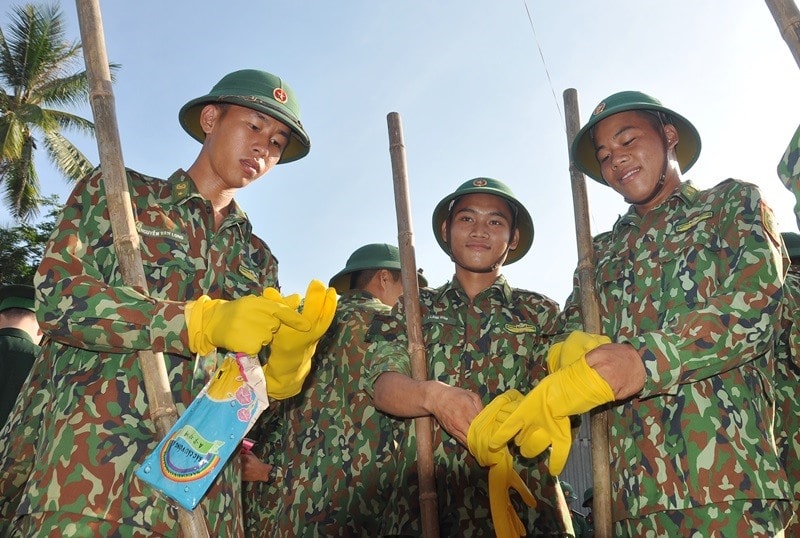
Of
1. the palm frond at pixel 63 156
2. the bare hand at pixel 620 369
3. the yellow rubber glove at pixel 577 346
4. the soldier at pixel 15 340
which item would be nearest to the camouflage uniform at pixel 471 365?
the yellow rubber glove at pixel 577 346

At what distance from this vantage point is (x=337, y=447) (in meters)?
4.85

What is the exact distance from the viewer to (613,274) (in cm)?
336

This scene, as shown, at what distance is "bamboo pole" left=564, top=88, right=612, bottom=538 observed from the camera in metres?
3.03

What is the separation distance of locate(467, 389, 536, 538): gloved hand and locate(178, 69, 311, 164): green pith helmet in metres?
1.61

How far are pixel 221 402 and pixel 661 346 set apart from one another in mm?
1690

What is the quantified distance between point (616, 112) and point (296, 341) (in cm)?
206

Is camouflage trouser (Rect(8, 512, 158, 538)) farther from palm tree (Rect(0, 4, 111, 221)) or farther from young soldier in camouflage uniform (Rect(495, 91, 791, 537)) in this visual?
palm tree (Rect(0, 4, 111, 221))

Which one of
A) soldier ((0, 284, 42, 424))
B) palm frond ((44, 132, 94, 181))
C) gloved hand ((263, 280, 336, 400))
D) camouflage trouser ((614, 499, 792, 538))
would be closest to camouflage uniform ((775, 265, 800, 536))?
camouflage trouser ((614, 499, 792, 538))

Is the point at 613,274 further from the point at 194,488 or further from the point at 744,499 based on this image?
the point at 194,488

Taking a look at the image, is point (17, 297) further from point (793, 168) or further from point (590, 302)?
point (793, 168)

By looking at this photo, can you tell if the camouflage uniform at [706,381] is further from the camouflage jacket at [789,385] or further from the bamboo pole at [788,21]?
the camouflage jacket at [789,385]

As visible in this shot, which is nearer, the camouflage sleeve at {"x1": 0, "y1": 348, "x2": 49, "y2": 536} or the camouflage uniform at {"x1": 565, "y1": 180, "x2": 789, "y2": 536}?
the camouflage uniform at {"x1": 565, "y1": 180, "x2": 789, "y2": 536}

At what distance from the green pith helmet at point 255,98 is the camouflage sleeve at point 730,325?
188 centimetres

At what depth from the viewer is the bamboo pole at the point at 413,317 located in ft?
11.4
